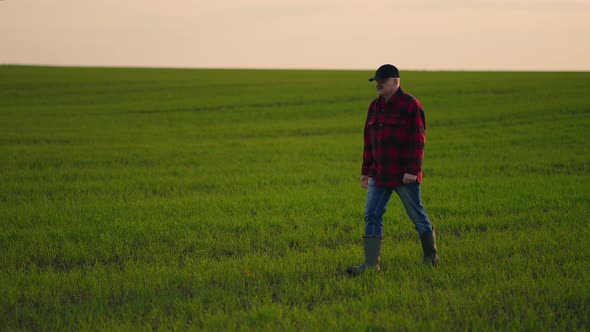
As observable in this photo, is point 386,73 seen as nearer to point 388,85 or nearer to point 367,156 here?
point 388,85

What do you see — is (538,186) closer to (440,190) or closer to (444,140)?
(440,190)

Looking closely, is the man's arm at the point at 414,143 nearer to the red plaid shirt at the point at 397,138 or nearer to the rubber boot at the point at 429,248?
the red plaid shirt at the point at 397,138

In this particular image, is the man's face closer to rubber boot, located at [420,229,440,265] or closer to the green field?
rubber boot, located at [420,229,440,265]

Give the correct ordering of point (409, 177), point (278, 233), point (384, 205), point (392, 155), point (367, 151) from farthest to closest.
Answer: point (278, 233), point (367, 151), point (384, 205), point (392, 155), point (409, 177)

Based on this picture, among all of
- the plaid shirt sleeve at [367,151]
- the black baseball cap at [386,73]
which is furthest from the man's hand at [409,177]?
the black baseball cap at [386,73]

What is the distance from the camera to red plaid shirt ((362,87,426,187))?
5.21m

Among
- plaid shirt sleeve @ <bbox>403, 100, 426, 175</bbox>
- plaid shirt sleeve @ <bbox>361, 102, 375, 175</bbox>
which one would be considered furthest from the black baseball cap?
plaid shirt sleeve @ <bbox>361, 102, 375, 175</bbox>

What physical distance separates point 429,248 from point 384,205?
2.15 ft

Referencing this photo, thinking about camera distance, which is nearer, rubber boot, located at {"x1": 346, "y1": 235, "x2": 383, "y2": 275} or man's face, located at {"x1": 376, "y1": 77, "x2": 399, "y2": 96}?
man's face, located at {"x1": 376, "y1": 77, "x2": 399, "y2": 96}

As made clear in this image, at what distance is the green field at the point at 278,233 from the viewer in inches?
170

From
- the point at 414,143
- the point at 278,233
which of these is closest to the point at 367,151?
the point at 414,143

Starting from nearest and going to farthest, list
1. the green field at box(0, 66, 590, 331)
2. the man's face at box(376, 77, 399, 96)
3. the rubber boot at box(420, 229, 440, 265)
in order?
the green field at box(0, 66, 590, 331) → the man's face at box(376, 77, 399, 96) → the rubber boot at box(420, 229, 440, 265)

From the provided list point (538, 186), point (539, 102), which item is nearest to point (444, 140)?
point (538, 186)

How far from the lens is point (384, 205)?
17.9 feet
